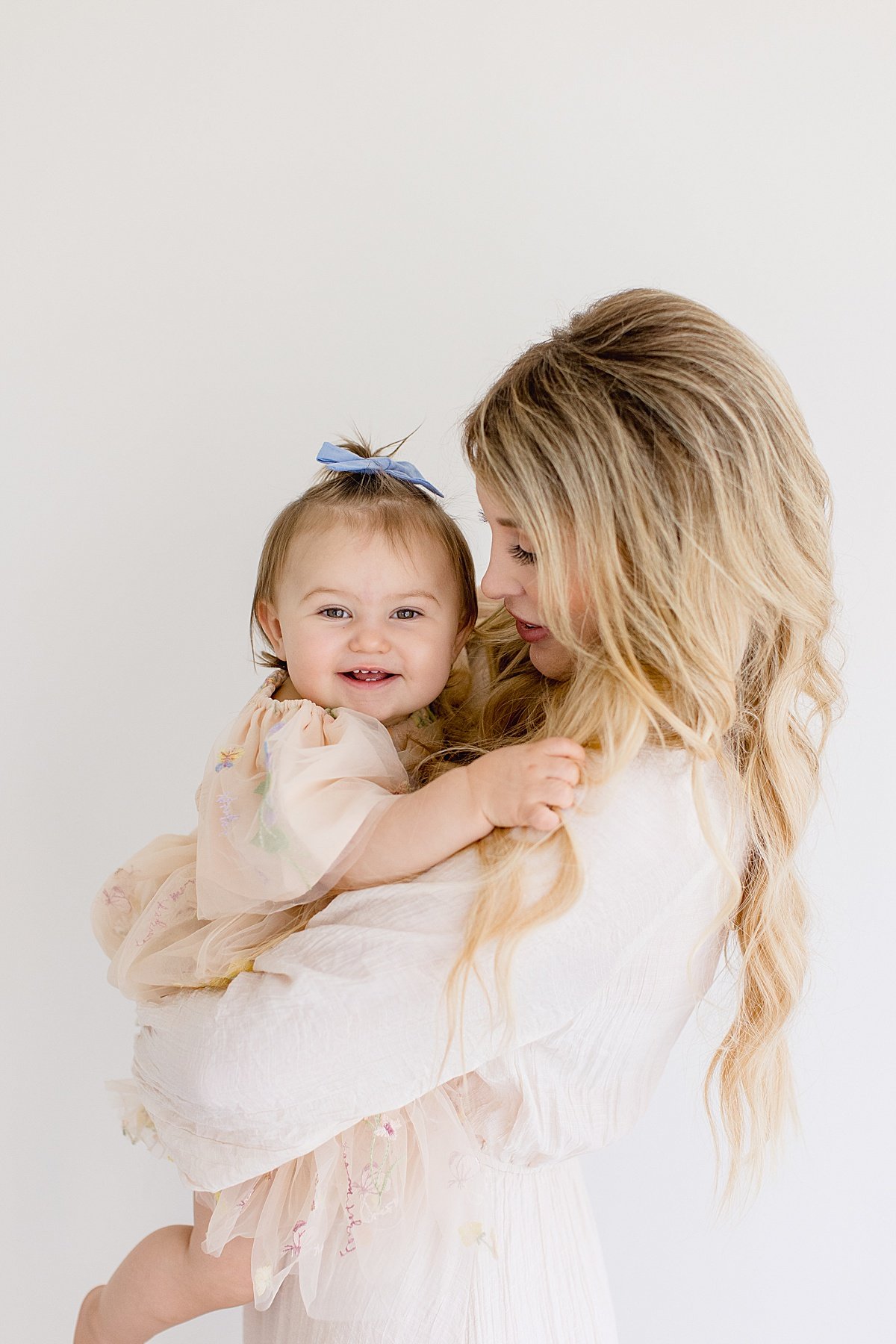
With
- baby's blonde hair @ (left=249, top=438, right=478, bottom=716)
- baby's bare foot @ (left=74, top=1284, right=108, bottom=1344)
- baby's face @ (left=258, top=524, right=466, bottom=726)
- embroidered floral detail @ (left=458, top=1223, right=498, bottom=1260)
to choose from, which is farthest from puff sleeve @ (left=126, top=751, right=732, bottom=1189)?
baby's bare foot @ (left=74, top=1284, right=108, bottom=1344)

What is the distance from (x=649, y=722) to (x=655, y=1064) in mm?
436

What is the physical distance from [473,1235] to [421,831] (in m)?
0.50

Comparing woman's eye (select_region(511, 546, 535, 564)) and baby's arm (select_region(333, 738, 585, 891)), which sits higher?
woman's eye (select_region(511, 546, 535, 564))

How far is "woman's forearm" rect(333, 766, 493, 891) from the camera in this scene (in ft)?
3.92

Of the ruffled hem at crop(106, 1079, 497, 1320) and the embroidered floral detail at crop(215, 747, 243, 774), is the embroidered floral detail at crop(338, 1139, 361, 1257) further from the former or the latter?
the embroidered floral detail at crop(215, 747, 243, 774)

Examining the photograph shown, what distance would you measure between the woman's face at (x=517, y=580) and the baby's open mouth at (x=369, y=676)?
211mm

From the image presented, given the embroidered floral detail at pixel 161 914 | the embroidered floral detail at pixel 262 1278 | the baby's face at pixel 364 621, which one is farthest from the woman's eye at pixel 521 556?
the embroidered floral detail at pixel 262 1278

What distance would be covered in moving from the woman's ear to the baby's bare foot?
0.95m

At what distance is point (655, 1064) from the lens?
4.46 ft

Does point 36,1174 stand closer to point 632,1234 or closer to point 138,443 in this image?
point 632,1234

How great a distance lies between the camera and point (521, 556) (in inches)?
53.4

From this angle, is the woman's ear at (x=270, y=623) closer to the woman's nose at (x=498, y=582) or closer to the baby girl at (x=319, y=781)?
the baby girl at (x=319, y=781)

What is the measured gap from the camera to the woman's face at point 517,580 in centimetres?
134

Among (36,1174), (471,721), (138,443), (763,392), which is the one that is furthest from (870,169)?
(36,1174)
